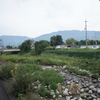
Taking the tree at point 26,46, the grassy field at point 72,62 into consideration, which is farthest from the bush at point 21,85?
the tree at point 26,46

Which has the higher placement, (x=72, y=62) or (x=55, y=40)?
(x=55, y=40)

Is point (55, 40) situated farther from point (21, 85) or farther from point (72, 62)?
point (21, 85)

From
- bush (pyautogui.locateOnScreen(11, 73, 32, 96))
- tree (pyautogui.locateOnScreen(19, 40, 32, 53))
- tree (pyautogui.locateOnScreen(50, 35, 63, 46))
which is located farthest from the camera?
tree (pyautogui.locateOnScreen(50, 35, 63, 46))

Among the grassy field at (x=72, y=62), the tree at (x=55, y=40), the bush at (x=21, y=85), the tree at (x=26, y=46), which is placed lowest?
the grassy field at (x=72, y=62)

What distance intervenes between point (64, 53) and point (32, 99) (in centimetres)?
1440

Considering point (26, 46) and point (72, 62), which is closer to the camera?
point (72, 62)

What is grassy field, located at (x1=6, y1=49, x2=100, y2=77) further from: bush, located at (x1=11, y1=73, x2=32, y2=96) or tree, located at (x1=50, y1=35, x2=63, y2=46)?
tree, located at (x1=50, y1=35, x2=63, y2=46)

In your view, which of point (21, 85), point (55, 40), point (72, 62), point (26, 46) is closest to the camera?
point (21, 85)

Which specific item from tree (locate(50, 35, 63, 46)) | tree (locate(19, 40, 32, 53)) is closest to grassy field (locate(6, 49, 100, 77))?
tree (locate(19, 40, 32, 53))

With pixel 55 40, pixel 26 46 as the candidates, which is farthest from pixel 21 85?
pixel 55 40

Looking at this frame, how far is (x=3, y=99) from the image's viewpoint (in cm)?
304

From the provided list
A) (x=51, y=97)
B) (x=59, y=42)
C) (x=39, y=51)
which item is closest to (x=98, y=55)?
(x=51, y=97)

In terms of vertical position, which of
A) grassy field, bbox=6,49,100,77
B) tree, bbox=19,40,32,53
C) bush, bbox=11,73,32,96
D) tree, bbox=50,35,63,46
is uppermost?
tree, bbox=50,35,63,46

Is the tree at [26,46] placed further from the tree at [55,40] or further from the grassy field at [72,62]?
the tree at [55,40]
